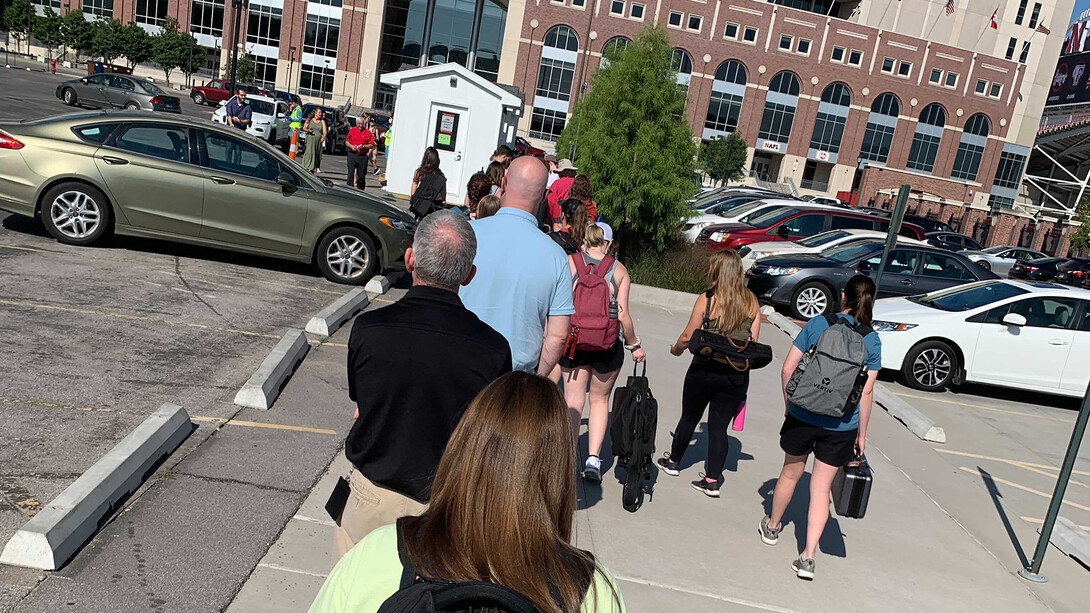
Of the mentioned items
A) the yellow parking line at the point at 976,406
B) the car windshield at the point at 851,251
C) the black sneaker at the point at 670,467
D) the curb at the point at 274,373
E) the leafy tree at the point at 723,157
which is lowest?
the yellow parking line at the point at 976,406

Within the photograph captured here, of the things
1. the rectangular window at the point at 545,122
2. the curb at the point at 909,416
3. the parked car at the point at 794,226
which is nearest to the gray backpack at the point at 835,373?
the curb at the point at 909,416

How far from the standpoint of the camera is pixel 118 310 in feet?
26.2

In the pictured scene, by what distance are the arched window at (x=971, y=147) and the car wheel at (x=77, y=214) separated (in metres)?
84.3

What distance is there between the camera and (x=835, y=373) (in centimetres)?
513

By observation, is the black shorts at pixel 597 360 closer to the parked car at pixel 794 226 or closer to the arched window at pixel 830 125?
the parked car at pixel 794 226

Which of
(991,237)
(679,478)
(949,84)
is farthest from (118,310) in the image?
(949,84)

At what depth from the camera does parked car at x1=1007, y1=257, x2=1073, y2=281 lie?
32.3 m

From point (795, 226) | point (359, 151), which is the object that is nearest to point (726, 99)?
point (795, 226)

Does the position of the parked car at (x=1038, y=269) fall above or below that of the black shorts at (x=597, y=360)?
below

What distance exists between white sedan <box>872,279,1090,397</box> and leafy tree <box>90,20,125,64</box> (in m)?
70.9

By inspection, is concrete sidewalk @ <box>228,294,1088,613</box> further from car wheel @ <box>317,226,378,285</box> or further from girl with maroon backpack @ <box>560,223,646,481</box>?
car wheel @ <box>317,226,378,285</box>

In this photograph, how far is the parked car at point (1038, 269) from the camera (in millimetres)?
32312

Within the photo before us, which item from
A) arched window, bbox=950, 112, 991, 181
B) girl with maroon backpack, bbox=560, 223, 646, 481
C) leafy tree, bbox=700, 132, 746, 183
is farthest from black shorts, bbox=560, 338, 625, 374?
arched window, bbox=950, 112, 991, 181

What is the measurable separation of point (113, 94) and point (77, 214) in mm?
30016
